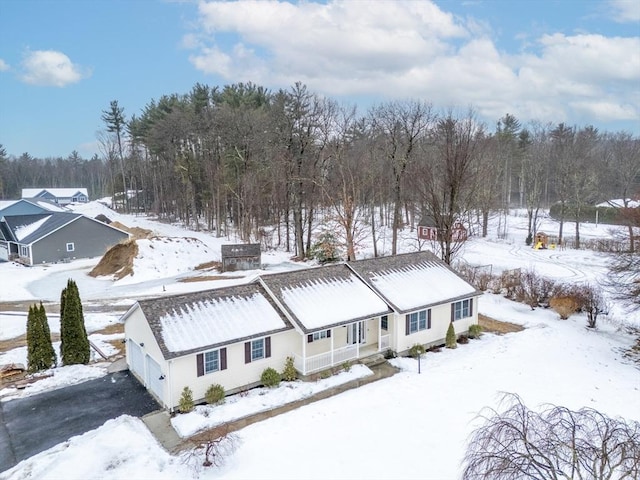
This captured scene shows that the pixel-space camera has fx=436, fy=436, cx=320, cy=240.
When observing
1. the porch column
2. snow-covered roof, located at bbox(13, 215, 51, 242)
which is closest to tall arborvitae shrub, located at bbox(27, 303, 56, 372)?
the porch column

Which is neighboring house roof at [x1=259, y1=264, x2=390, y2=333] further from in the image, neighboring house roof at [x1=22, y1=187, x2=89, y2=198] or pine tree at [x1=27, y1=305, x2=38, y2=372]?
neighboring house roof at [x1=22, y1=187, x2=89, y2=198]

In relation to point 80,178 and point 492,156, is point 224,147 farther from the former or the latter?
point 80,178

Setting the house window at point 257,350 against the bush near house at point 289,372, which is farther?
Result: the bush near house at point 289,372

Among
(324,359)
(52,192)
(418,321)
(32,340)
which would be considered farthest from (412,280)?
(52,192)

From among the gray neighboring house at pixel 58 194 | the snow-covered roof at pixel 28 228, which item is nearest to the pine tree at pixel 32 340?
the snow-covered roof at pixel 28 228

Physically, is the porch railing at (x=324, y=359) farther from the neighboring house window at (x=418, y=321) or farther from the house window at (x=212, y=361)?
the house window at (x=212, y=361)
